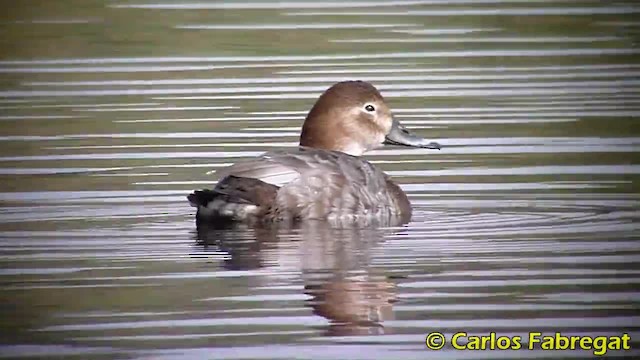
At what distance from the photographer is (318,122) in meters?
11.7

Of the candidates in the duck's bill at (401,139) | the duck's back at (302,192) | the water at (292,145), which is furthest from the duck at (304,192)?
the duck's bill at (401,139)

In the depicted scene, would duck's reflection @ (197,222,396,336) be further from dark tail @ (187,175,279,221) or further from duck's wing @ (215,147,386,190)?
duck's wing @ (215,147,386,190)

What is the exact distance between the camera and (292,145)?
13430 millimetres

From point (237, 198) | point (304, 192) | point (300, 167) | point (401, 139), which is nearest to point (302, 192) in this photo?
point (304, 192)

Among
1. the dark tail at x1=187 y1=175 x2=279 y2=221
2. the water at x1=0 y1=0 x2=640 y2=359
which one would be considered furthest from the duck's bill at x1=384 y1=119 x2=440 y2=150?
the dark tail at x1=187 y1=175 x2=279 y2=221

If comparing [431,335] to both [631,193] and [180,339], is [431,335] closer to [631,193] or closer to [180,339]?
[180,339]

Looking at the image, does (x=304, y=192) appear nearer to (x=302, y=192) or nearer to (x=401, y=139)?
(x=302, y=192)

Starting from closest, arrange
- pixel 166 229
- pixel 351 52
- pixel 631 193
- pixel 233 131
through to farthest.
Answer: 1. pixel 166 229
2. pixel 631 193
3. pixel 233 131
4. pixel 351 52

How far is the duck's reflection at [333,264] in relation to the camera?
8.42 m

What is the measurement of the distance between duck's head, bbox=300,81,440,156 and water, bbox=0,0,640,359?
382mm

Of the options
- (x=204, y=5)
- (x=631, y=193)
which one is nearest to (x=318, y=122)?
(x=631, y=193)

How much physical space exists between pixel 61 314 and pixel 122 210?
8.96 feet

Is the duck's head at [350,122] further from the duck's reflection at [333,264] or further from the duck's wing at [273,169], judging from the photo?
the duck's reflection at [333,264]

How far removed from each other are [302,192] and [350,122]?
1.29 metres
